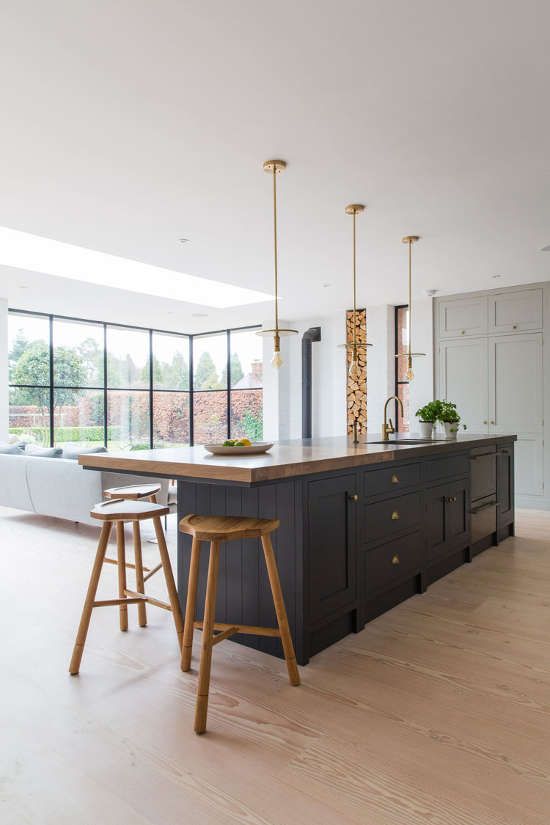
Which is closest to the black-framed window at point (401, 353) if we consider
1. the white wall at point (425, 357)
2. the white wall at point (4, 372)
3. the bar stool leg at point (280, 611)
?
the white wall at point (425, 357)

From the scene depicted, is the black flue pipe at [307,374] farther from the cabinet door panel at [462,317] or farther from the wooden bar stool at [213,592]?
the wooden bar stool at [213,592]

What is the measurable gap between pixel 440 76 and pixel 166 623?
282 centimetres

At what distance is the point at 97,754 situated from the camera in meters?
1.73

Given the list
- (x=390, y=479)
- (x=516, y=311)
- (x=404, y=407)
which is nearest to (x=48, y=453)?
(x=390, y=479)

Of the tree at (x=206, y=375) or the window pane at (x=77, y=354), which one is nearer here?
the window pane at (x=77, y=354)

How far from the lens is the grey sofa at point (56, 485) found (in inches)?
186

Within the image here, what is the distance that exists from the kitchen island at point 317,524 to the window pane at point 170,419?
22.8 feet

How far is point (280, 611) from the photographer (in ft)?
7.08

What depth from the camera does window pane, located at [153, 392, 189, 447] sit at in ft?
Result: 31.8

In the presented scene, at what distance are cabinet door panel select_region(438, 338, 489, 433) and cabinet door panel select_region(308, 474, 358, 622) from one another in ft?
15.0

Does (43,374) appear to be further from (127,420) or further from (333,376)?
(333,376)

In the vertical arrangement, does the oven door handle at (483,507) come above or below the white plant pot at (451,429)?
Answer: below

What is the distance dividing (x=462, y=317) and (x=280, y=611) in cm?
554

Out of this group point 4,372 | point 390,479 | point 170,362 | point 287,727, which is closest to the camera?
point 287,727
